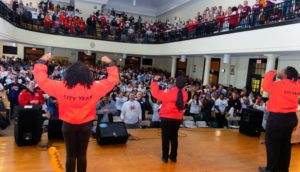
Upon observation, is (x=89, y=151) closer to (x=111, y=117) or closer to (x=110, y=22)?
(x=111, y=117)

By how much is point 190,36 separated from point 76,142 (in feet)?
43.0

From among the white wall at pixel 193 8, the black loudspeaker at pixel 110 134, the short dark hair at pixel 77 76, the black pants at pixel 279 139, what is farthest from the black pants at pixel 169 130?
the white wall at pixel 193 8

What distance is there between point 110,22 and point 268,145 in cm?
1741

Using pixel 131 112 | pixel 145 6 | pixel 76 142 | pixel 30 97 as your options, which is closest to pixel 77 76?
pixel 76 142

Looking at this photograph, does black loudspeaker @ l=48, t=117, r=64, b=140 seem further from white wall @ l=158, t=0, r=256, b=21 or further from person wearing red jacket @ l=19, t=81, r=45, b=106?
white wall @ l=158, t=0, r=256, b=21

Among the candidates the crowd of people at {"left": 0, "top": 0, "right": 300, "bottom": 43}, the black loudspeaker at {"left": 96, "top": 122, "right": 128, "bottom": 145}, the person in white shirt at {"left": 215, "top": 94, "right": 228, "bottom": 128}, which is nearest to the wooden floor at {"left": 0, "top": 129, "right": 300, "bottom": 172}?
the black loudspeaker at {"left": 96, "top": 122, "right": 128, "bottom": 145}

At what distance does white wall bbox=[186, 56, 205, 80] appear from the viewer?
1830 centimetres

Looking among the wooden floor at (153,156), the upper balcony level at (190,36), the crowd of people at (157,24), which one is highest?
the crowd of people at (157,24)

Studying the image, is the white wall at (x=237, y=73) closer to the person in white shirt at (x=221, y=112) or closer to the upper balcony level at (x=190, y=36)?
the upper balcony level at (x=190, y=36)

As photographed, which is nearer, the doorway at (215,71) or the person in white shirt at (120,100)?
the person in white shirt at (120,100)

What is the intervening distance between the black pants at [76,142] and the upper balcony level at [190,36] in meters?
7.14

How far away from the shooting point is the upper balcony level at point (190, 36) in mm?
8586

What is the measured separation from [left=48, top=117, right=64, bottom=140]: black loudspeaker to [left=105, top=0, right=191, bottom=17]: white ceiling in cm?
1864

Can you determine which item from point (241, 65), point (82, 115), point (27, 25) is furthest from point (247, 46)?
point (27, 25)
